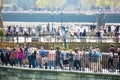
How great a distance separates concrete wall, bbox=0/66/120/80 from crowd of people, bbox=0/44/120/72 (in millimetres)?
748

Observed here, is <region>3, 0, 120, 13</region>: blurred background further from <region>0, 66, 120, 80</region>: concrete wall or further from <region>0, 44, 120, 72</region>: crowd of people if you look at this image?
<region>0, 66, 120, 80</region>: concrete wall

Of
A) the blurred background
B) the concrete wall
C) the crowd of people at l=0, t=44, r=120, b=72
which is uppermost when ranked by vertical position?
the crowd of people at l=0, t=44, r=120, b=72

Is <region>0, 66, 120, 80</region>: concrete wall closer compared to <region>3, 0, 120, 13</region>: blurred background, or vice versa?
<region>0, 66, 120, 80</region>: concrete wall

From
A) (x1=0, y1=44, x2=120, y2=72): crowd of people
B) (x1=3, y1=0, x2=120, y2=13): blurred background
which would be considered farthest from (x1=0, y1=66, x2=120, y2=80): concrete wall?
(x1=3, y1=0, x2=120, y2=13): blurred background

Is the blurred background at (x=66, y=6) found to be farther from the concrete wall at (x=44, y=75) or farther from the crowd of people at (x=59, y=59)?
the concrete wall at (x=44, y=75)

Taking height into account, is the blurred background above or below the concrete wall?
below

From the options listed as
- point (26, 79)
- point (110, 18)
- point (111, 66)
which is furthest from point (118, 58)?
point (110, 18)

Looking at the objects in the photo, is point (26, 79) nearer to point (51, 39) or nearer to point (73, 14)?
point (51, 39)

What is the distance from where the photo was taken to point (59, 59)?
3431cm

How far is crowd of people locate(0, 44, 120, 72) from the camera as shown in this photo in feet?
109

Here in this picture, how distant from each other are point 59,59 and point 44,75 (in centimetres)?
156

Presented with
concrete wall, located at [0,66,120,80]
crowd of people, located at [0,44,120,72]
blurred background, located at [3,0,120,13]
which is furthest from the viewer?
blurred background, located at [3,0,120,13]

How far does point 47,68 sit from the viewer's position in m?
34.0

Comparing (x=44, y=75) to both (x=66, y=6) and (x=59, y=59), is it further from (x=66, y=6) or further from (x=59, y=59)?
(x=66, y=6)
